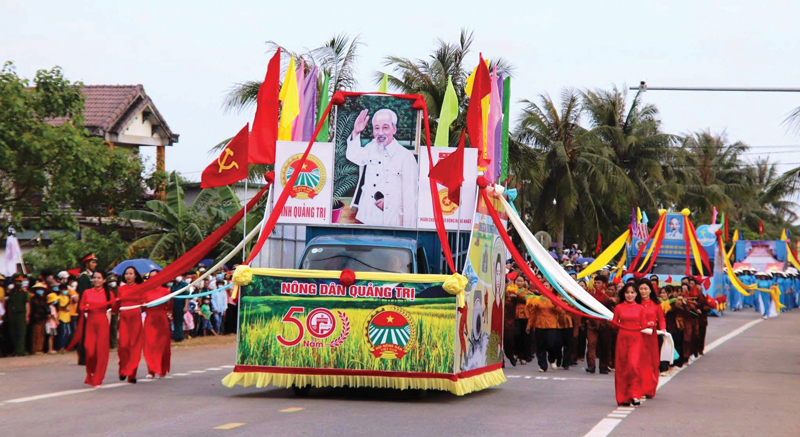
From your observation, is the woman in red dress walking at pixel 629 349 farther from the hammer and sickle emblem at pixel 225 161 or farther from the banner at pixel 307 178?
the hammer and sickle emblem at pixel 225 161

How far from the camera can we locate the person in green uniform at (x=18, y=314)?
764 inches

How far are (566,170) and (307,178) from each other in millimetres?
30707

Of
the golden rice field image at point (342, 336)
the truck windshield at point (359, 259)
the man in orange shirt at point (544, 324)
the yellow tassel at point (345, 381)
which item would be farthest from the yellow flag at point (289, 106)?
the man in orange shirt at point (544, 324)

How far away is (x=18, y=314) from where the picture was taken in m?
19.5

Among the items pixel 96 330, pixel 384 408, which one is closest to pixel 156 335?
pixel 96 330

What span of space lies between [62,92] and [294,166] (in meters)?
8.88

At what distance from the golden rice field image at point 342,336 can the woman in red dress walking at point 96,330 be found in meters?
2.45

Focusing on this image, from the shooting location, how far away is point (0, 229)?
22672 mm

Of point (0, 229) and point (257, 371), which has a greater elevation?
point (0, 229)

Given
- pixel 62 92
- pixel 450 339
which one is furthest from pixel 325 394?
pixel 62 92

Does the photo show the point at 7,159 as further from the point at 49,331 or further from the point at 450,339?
the point at 450,339

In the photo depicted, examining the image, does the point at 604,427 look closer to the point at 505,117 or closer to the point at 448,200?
the point at 448,200

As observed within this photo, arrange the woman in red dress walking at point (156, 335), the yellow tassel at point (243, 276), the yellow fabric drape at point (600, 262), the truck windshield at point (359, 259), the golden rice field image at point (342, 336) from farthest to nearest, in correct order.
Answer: the yellow fabric drape at point (600, 262) → the woman in red dress walking at point (156, 335) → the truck windshield at point (359, 259) → the yellow tassel at point (243, 276) → the golden rice field image at point (342, 336)

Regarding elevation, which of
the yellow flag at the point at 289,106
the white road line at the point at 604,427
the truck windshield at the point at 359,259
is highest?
the yellow flag at the point at 289,106
